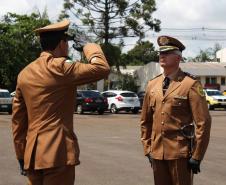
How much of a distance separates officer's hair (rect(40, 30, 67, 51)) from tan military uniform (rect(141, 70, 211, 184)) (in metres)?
1.35

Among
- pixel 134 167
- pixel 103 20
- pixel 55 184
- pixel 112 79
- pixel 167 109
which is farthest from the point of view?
pixel 112 79

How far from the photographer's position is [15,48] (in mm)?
51406

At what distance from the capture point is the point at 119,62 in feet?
188

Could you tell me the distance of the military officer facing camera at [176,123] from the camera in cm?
500

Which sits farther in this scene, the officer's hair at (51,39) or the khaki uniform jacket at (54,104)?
the officer's hair at (51,39)

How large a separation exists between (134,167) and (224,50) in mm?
87892

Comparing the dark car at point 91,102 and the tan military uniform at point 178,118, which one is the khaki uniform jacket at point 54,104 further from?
the dark car at point 91,102

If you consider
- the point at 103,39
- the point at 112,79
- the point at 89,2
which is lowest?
the point at 112,79

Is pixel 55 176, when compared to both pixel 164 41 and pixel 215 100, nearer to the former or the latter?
pixel 164 41

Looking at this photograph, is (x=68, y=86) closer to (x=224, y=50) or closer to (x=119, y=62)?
(x=119, y=62)

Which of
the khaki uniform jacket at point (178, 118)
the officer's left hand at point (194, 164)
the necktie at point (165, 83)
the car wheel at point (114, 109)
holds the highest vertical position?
the necktie at point (165, 83)

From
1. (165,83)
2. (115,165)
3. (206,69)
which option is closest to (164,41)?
(165,83)

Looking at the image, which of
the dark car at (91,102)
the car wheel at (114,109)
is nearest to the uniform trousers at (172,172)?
the dark car at (91,102)

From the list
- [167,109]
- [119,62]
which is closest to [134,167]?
[167,109]
